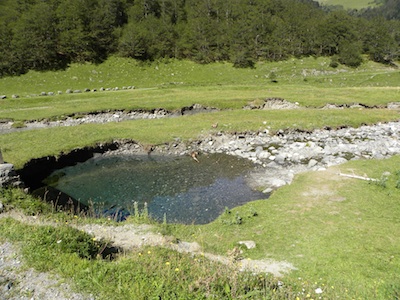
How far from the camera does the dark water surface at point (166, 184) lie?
66.0ft

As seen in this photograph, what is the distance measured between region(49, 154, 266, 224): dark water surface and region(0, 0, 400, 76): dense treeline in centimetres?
6884

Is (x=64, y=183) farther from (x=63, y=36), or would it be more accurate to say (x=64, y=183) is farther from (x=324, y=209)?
(x=63, y=36)

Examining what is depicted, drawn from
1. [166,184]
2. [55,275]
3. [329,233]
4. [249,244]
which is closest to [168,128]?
[166,184]

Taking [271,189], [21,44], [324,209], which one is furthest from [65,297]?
[21,44]

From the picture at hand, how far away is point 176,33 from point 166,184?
95117 millimetres

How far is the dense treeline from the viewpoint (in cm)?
8394

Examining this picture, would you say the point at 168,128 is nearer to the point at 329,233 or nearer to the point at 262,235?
the point at 262,235

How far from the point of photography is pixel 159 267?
8.88m

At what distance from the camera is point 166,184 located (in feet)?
78.5

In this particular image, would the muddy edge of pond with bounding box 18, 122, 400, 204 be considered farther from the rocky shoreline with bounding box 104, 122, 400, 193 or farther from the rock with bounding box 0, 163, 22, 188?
the rock with bounding box 0, 163, 22, 188

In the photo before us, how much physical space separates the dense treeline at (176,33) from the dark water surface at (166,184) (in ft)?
226

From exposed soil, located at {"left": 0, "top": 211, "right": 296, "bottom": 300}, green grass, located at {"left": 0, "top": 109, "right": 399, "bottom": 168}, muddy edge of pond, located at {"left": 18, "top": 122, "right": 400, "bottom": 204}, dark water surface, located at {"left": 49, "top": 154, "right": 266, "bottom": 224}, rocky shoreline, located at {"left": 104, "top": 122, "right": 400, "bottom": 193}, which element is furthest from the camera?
green grass, located at {"left": 0, "top": 109, "right": 399, "bottom": 168}

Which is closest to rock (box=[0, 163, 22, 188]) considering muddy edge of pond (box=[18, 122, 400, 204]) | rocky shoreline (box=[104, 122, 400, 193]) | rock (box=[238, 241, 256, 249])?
muddy edge of pond (box=[18, 122, 400, 204])

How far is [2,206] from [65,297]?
8.81 m
